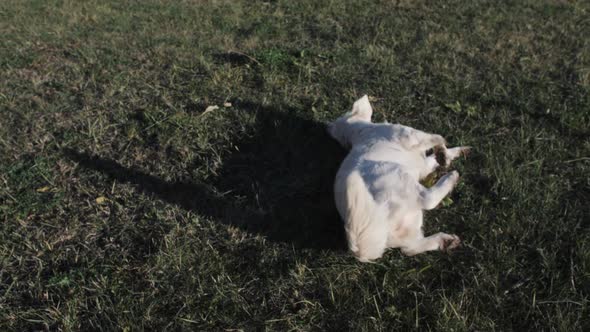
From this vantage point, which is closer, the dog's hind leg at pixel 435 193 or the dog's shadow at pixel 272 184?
the dog's hind leg at pixel 435 193

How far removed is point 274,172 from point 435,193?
1.33 metres

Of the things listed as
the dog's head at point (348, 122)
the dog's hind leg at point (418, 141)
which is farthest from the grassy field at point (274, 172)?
the dog's hind leg at point (418, 141)

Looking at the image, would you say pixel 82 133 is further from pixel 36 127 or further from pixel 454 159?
pixel 454 159

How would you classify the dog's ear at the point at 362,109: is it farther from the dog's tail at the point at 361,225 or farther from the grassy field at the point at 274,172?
the dog's tail at the point at 361,225

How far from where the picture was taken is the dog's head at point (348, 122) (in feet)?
12.3

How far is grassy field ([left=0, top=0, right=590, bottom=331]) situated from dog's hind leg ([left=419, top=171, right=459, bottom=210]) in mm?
196

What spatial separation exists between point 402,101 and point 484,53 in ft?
5.34

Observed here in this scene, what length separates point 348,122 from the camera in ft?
12.6

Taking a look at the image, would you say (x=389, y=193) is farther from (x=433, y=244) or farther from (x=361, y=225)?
(x=433, y=244)

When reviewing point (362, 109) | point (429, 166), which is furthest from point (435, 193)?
point (362, 109)

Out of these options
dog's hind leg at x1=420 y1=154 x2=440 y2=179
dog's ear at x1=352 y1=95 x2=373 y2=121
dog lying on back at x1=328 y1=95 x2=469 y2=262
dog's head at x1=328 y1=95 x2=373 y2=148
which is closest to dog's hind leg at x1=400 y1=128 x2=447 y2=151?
dog lying on back at x1=328 y1=95 x2=469 y2=262

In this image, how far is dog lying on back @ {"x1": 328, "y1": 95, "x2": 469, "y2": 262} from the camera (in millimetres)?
2551

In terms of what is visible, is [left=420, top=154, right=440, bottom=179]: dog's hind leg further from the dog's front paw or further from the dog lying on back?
the dog's front paw

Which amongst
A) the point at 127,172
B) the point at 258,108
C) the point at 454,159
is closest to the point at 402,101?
the point at 454,159
